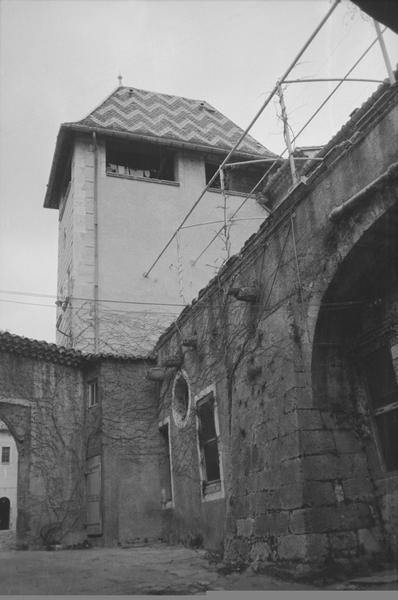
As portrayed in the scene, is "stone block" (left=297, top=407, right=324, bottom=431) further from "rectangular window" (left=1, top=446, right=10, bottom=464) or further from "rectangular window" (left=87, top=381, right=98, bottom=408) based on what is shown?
"rectangular window" (left=1, top=446, right=10, bottom=464)

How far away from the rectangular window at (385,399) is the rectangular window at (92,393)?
794 cm

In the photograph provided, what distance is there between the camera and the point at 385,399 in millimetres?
6746

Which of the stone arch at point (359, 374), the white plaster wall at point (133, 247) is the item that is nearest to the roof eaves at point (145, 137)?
the white plaster wall at point (133, 247)

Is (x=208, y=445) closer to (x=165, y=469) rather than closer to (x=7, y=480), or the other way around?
(x=165, y=469)

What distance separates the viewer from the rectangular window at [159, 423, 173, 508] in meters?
12.1

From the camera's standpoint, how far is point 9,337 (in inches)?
497

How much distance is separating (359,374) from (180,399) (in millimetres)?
5147

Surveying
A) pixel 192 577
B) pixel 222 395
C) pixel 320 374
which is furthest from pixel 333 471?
pixel 222 395

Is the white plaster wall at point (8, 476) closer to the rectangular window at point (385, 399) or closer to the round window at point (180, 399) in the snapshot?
the round window at point (180, 399)

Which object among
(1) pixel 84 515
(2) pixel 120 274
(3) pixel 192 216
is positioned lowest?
(1) pixel 84 515

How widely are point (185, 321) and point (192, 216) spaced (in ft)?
23.3

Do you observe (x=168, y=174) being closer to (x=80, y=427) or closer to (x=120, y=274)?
(x=120, y=274)

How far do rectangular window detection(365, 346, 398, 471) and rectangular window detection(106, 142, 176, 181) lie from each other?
1194cm

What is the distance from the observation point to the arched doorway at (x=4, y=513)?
3450 centimetres
